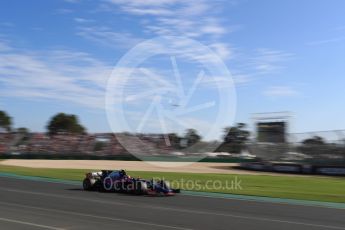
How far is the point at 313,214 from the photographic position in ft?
43.6

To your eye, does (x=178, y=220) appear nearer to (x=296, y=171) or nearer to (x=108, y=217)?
(x=108, y=217)

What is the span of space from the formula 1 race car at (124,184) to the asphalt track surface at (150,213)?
586mm

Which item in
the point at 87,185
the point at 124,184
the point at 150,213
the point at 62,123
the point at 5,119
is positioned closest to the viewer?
the point at 150,213

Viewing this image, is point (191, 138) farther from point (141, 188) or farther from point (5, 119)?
point (5, 119)

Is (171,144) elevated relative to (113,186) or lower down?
elevated

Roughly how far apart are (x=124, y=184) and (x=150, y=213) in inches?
233

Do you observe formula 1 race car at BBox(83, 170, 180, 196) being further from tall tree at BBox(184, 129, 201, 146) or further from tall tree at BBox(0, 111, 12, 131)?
tall tree at BBox(0, 111, 12, 131)

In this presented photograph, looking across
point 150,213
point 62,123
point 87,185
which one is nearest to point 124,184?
point 87,185

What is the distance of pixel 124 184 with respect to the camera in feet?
59.8

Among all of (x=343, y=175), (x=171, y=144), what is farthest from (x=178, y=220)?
(x=171, y=144)

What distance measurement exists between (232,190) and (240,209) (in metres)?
7.20

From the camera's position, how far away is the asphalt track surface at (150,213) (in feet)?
34.4

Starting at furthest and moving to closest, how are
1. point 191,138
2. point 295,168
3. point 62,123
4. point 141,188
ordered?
point 62,123, point 191,138, point 295,168, point 141,188

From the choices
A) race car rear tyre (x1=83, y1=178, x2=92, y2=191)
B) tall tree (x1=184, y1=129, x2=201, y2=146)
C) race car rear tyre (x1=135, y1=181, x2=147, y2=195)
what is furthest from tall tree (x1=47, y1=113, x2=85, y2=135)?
race car rear tyre (x1=135, y1=181, x2=147, y2=195)
